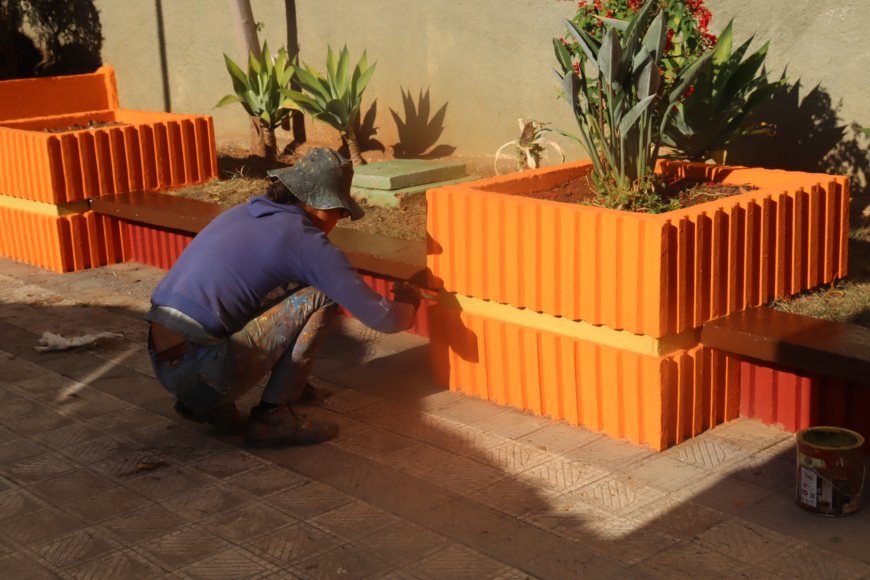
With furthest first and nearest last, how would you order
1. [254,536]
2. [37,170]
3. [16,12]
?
1. [16,12]
2. [37,170]
3. [254,536]

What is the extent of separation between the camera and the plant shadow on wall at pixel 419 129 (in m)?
9.95

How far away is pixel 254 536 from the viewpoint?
4043mm

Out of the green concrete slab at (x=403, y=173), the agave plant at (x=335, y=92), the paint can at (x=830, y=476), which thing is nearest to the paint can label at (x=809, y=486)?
the paint can at (x=830, y=476)

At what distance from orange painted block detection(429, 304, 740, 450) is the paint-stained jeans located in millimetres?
802

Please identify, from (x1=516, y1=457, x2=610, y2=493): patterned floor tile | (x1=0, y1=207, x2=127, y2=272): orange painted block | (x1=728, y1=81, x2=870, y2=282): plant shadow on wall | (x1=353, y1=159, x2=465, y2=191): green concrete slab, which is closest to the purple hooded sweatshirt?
(x1=516, y1=457, x2=610, y2=493): patterned floor tile

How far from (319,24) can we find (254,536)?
7584 mm

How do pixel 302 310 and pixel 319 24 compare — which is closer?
pixel 302 310

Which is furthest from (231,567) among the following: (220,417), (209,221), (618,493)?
(209,221)

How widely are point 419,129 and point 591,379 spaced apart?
561cm

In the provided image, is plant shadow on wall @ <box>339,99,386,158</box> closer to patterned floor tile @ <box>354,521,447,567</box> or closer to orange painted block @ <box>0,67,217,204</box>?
orange painted block @ <box>0,67,217,204</box>

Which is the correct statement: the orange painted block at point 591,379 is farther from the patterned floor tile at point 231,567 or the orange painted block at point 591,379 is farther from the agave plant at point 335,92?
the agave plant at point 335,92

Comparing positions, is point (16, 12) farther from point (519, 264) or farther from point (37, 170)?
point (519, 264)

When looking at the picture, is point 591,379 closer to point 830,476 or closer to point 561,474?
point 561,474

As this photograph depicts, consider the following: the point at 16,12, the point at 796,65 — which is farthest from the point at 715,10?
the point at 16,12
